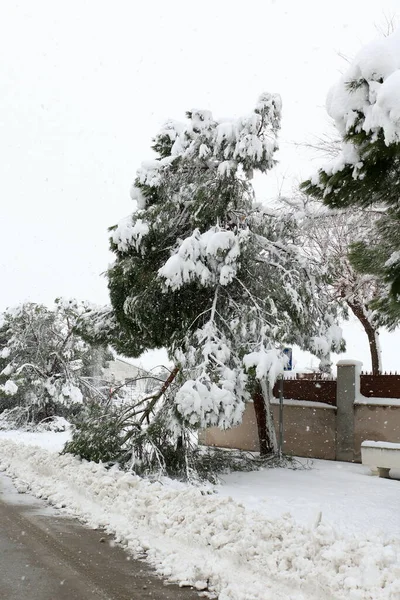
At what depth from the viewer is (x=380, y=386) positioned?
14.1 m

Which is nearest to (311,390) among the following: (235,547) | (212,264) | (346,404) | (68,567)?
(346,404)

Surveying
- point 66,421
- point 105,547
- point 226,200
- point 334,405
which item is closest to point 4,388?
point 66,421

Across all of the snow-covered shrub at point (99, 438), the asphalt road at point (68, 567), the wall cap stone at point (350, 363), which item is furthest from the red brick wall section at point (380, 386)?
the asphalt road at point (68, 567)

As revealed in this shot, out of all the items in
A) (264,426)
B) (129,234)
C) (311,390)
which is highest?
(129,234)

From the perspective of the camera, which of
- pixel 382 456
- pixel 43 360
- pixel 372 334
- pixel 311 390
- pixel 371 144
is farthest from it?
pixel 372 334

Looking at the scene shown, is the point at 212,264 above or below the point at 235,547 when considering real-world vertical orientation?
above

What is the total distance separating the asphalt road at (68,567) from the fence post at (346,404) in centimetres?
784

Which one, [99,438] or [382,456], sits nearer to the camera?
[99,438]

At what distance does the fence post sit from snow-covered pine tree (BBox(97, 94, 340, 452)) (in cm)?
196

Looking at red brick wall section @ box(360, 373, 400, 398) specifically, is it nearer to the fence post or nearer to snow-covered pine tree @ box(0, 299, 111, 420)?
the fence post

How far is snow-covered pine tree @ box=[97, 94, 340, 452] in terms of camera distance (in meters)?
10.9

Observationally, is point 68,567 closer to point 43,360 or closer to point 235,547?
point 235,547

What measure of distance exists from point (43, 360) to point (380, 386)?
14779 millimetres

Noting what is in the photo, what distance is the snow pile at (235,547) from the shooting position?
4887mm
